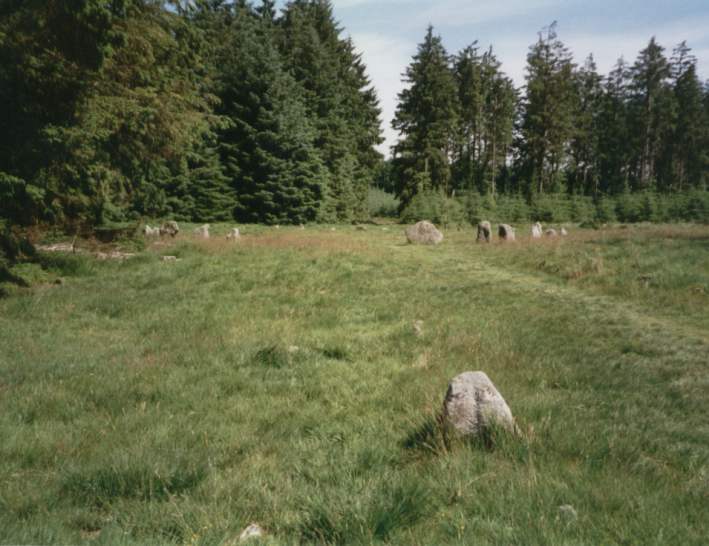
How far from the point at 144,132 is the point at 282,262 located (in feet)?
18.3

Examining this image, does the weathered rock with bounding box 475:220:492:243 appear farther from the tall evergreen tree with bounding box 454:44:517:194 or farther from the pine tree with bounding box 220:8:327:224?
the tall evergreen tree with bounding box 454:44:517:194

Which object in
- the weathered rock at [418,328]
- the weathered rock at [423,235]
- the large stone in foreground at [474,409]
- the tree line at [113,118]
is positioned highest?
the tree line at [113,118]

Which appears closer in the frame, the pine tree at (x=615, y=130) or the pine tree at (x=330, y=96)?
the pine tree at (x=330, y=96)

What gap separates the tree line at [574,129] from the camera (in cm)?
5441

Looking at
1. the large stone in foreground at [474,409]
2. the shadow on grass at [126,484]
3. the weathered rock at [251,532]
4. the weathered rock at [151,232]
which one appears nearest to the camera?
the weathered rock at [251,532]

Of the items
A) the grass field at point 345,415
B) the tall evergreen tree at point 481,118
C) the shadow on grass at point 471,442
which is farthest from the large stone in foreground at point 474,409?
the tall evergreen tree at point 481,118

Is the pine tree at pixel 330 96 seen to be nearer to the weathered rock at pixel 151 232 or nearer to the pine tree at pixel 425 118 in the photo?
the pine tree at pixel 425 118

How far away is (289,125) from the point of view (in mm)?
35031

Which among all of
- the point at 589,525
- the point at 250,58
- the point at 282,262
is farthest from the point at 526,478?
the point at 250,58

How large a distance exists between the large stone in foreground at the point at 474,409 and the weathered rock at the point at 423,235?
2069 centimetres

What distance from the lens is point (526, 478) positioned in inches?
133

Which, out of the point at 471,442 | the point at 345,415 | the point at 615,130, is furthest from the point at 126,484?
the point at 615,130

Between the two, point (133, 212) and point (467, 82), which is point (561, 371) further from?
point (467, 82)

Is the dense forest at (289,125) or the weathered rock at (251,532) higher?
the dense forest at (289,125)
